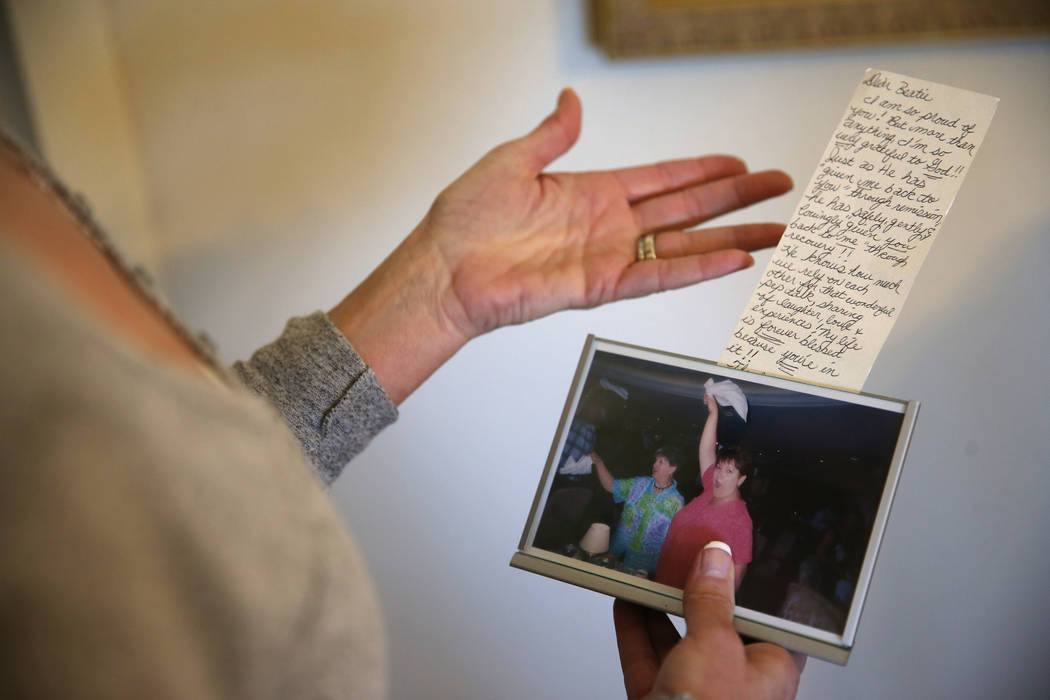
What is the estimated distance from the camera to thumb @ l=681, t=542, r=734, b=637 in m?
0.49

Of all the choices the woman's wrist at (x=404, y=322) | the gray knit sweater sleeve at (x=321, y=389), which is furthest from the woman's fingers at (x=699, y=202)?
the gray knit sweater sleeve at (x=321, y=389)

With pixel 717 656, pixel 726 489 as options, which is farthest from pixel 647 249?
pixel 717 656

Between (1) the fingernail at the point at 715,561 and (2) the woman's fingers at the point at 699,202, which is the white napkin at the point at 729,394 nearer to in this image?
(1) the fingernail at the point at 715,561

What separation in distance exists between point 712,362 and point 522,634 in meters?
0.45

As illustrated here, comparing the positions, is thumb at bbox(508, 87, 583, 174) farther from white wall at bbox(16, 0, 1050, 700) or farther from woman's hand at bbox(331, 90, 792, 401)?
white wall at bbox(16, 0, 1050, 700)

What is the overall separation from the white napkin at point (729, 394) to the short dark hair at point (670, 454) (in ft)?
0.16

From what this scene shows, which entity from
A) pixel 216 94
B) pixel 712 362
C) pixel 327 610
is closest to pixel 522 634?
pixel 712 362

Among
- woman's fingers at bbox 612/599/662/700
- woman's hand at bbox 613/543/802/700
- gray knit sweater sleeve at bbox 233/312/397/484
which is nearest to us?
woman's hand at bbox 613/543/802/700

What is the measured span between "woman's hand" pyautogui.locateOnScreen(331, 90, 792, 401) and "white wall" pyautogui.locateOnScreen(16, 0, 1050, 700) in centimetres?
7

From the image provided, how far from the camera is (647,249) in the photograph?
72cm

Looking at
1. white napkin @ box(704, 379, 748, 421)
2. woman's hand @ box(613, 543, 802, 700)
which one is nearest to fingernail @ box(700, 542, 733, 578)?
woman's hand @ box(613, 543, 802, 700)

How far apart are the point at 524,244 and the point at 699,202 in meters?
0.19

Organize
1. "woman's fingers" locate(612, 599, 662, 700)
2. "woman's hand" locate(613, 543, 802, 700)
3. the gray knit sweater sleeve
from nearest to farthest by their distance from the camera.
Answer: "woman's hand" locate(613, 543, 802, 700), "woman's fingers" locate(612, 599, 662, 700), the gray knit sweater sleeve

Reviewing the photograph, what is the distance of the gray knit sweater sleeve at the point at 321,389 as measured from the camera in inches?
26.2
